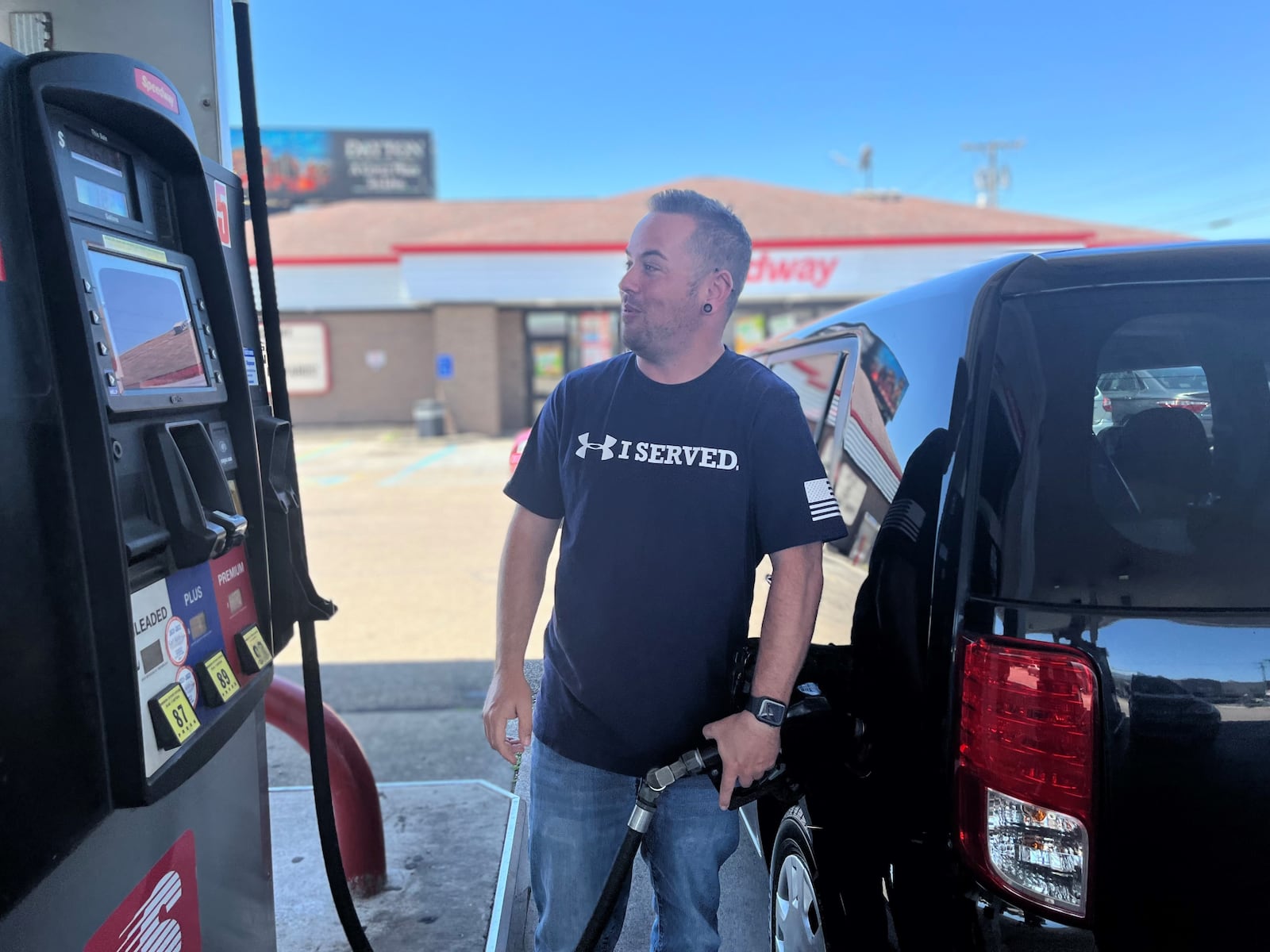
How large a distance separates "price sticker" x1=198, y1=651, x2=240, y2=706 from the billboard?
37.7 m

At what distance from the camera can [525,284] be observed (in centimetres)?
1902

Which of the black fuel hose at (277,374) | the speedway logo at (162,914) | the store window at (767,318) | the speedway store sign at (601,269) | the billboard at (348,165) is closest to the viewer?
the speedway logo at (162,914)

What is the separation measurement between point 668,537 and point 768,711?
382 millimetres

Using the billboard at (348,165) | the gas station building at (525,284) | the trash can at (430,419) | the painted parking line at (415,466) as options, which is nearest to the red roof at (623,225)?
the gas station building at (525,284)

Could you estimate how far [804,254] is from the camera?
18766mm

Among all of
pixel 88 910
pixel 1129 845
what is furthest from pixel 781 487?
pixel 88 910

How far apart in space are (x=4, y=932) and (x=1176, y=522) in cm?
185

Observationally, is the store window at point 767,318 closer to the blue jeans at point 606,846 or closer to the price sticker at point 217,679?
the blue jeans at point 606,846

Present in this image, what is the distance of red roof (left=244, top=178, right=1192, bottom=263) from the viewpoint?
61.7 ft

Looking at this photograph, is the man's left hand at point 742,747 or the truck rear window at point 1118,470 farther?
the man's left hand at point 742,747

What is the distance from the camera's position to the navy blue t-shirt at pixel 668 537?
1.78m

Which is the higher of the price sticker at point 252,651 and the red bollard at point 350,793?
the price sticker at point 252,651

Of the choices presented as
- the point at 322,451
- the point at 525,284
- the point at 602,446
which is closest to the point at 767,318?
the point at 525,284

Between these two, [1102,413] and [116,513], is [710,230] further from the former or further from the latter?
[116,513]
